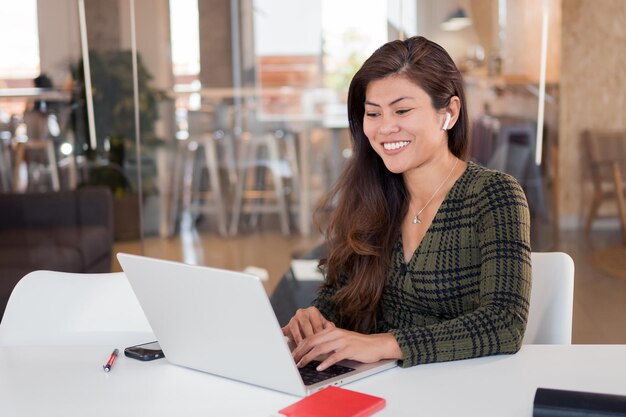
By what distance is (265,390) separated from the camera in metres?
1.52

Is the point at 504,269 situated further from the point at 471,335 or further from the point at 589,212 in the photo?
the point at 589,212

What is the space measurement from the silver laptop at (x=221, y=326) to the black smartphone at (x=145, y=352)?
0.24ft

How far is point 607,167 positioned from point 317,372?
2.61 metres

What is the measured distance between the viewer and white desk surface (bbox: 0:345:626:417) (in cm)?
145

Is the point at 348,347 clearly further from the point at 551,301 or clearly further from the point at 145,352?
the point at 551,301

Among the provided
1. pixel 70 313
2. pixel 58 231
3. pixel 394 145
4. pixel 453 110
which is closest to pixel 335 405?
pixel 394 145

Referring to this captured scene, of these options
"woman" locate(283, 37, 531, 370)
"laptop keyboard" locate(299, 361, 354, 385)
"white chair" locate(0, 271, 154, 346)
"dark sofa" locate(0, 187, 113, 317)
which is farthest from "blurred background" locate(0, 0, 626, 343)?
"laptop keyboard" locate(299, 361, 354, 385)

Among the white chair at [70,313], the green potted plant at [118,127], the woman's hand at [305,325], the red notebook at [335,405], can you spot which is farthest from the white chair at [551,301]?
the green potted plant at [118,127]

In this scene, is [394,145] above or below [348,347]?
above

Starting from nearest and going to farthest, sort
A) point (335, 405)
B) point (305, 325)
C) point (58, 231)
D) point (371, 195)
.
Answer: point (335, 405)
point (305, 325)
point (371, 195)
point (58, 231)

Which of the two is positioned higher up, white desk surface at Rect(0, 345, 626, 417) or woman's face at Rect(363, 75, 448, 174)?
woman's face at Rect(363, 75, 448, 174)

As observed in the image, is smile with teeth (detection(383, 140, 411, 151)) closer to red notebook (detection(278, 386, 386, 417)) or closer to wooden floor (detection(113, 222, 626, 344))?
red notebook (detection(278, 386, 386, 417))

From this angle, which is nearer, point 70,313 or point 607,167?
point 70,313

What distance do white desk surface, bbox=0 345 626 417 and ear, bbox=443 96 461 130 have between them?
59cm
